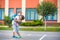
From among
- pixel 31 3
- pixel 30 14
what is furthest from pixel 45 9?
pixel 31 3

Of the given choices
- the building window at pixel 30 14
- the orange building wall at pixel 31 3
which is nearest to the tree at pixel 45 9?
the building window at pixel 30 14

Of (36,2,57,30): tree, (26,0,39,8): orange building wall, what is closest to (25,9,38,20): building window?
(36,2,57,30): tree

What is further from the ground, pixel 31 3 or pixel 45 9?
pixel 31 3

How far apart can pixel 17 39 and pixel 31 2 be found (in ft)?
A: 52.7

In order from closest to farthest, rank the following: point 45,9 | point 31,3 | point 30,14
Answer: point 45,9 → point 30,14 → point 31,3

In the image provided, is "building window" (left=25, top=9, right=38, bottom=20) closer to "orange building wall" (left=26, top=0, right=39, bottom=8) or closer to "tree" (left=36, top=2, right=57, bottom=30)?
"tree" (left=36, top=2, right=57, bottom=30)

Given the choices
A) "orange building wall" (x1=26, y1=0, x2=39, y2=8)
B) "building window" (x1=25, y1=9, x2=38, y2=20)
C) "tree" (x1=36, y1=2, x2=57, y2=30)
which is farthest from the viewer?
"orange building wall" (x1=26, y1=0, x2=39, y2=8)

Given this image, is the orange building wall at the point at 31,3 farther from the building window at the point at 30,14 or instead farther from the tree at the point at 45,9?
the tree at the point at 45,9

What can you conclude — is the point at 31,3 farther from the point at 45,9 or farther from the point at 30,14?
the point at 45,9

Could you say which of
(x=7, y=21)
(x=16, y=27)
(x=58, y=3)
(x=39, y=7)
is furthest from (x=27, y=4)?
(x=16, y=27)

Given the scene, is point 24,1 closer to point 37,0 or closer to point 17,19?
point 37,0

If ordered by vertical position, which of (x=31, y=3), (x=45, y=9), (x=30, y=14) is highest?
(x=31, y=3)

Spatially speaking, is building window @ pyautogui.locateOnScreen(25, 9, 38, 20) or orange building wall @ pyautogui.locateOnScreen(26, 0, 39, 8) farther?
orange building wall @ pyautogui.locateOnScreen(26, 0, 39, 8)

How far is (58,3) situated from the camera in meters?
26.0
